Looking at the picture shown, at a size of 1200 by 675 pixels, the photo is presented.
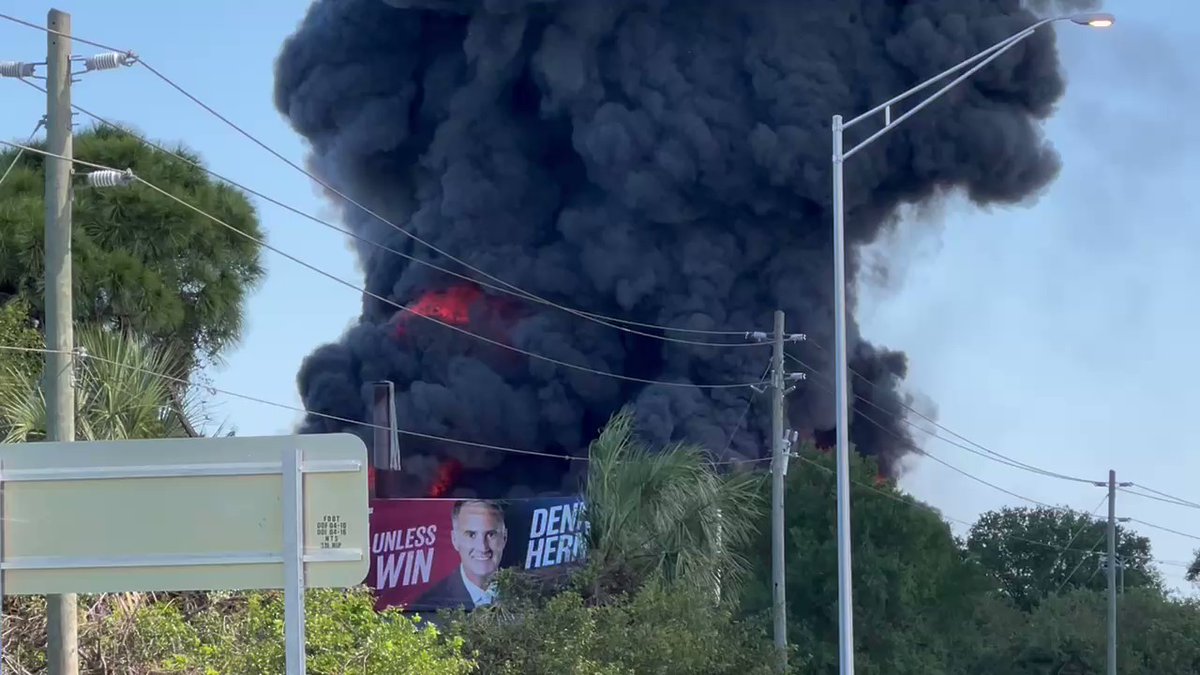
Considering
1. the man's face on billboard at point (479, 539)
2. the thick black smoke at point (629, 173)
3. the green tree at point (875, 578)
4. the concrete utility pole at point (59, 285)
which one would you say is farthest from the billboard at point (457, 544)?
the thick black smoke at point (629, 173)

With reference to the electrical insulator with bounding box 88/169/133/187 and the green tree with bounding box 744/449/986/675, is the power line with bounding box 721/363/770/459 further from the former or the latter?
the electrical insulator with bounding box 88/169/133/187

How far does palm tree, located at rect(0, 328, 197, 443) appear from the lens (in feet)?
50.8

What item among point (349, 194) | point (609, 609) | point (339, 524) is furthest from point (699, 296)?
point (339, 524)

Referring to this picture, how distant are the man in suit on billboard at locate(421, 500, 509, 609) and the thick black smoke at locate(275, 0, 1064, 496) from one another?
21.2 m

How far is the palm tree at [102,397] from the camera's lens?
1547 cm

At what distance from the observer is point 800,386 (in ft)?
168

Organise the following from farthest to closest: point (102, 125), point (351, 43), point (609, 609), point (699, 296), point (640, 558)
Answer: point (351, 43), point (699, 296), point (102, 125), point (640, 558), point (609, 609)

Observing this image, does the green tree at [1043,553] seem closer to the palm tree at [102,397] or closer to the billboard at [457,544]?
the billboard at [457,544]

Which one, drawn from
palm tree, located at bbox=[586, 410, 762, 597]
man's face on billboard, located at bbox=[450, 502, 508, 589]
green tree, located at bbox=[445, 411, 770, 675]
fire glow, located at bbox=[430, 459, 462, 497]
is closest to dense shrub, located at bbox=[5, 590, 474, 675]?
green tree, located at bbox=[445, 411, 770, 675]

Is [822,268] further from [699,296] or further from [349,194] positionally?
[349,194]

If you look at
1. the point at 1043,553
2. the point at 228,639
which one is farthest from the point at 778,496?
the point at 1043,553

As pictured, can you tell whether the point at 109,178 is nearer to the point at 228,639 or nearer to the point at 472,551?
the point at 228,639

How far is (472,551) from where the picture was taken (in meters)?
24.4

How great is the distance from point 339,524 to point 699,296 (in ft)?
138
